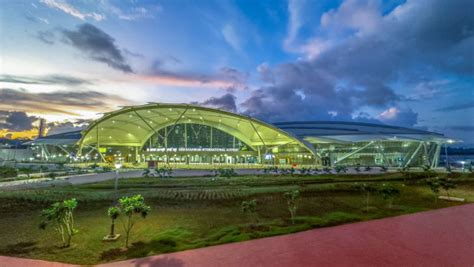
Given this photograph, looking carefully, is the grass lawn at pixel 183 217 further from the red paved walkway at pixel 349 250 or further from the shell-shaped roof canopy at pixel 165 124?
the shell-shaped roof canopy at pixel 165 124

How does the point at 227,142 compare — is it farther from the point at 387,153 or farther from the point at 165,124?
the point at 387,153

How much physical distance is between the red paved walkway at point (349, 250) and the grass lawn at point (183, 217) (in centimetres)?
91

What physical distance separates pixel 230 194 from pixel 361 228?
10568 millimetres

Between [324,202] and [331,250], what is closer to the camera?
[331,250]

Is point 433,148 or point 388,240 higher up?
point 433,148

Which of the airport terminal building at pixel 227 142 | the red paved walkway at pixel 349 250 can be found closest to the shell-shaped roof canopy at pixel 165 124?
the airport terminal building at pixel 227 142

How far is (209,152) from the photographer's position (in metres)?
67.5

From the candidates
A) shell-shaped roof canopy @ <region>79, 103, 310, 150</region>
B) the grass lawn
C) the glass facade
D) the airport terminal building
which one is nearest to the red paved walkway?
the grass lawn

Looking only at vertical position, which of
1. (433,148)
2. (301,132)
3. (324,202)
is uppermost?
(301,132)

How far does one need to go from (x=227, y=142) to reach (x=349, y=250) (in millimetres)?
60045

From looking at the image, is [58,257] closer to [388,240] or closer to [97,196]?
[97,196]

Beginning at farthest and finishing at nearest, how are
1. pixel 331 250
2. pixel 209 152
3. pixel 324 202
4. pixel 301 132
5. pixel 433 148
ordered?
pixel 209 152
pixel 301 132
pixel 433 148
pixel 324 202
pixel 331 250

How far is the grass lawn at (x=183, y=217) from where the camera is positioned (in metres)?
10.2

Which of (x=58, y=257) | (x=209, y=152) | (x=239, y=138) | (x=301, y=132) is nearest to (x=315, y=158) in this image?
(x=301, y=132)
